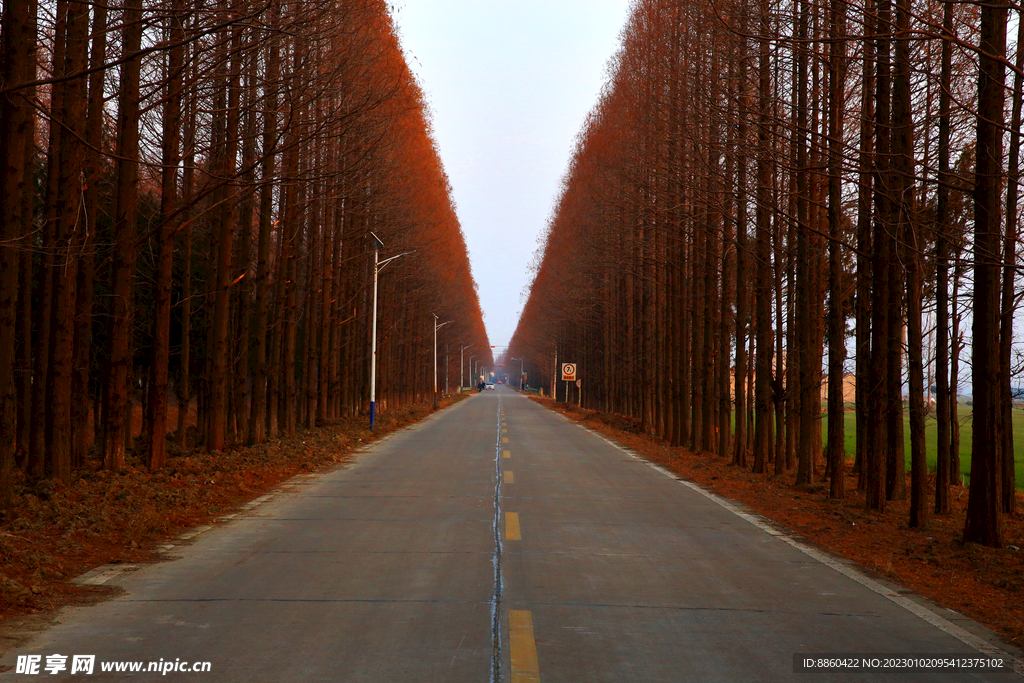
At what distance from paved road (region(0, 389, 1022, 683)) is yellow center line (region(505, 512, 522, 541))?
50 mm

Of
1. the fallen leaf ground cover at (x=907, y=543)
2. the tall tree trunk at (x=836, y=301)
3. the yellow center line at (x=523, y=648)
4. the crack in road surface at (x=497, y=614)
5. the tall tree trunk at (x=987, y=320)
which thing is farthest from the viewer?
the tall tree trunk at (x=836, y=301)

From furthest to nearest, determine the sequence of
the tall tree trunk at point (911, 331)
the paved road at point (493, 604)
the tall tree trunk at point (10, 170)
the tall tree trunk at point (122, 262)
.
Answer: the tall tree trunk at point (122, 262), the tall tree trunk at point (911, 331), the tall tree trunk at point (10, 170), the paved road at point (493, 604)

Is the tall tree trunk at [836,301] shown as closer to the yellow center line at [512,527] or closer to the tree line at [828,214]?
the tree line at [828,214]

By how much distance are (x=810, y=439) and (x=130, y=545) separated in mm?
12532

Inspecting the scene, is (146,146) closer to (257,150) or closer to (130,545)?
(257,150)

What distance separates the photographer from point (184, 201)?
16.5m

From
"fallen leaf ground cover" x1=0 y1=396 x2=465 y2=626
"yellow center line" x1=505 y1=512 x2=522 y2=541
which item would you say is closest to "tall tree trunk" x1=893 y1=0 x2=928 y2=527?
"yellow center line" x1=505 y1=512 x2=522 y2=541

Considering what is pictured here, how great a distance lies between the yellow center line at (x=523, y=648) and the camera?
5094mm

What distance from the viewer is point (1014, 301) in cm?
1538

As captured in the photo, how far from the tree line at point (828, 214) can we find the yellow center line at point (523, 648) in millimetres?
4376

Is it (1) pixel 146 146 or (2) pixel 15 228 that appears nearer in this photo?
(2) pixel 15 228

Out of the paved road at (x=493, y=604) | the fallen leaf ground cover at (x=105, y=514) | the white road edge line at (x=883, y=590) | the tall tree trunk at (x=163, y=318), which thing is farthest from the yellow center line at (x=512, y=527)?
the tall tree trunk at (x=163, y=318)

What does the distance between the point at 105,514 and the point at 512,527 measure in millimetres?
4697

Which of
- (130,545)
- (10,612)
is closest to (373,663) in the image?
(10,612)
